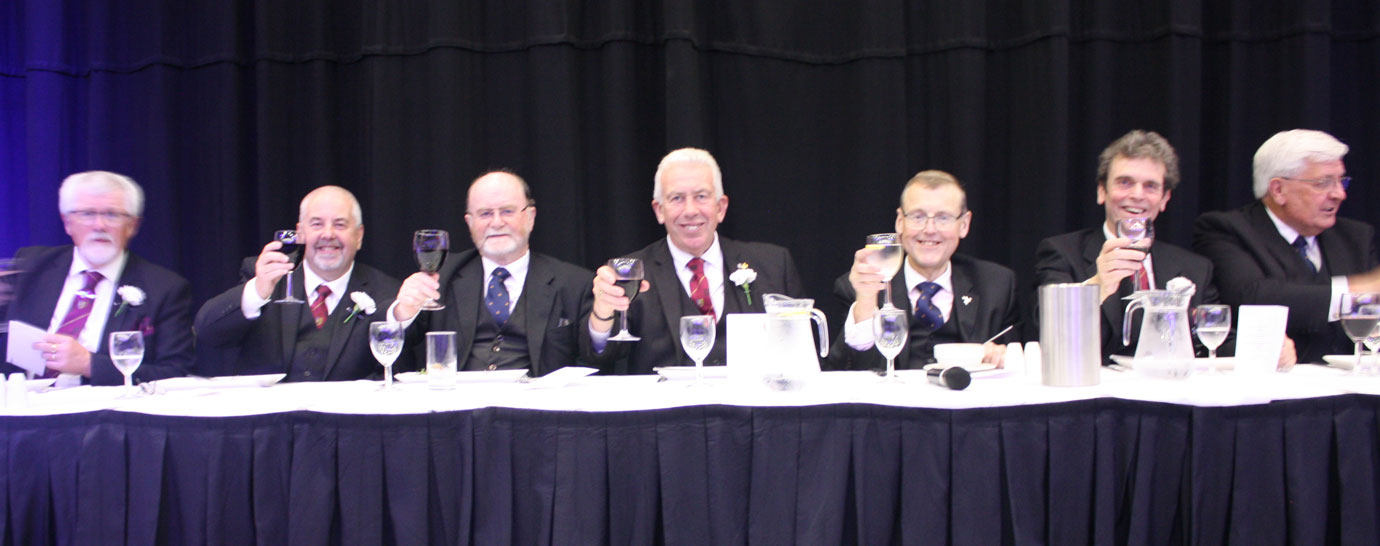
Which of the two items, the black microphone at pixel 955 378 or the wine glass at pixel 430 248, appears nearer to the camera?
the black microphone at pixel 955 378

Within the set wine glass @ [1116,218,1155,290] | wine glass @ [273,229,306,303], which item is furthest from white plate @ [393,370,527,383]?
wine glass @ [1116,218,1155,290]

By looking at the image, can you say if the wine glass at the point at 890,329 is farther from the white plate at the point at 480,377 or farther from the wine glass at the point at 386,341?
the wine glass at the point at 386,341

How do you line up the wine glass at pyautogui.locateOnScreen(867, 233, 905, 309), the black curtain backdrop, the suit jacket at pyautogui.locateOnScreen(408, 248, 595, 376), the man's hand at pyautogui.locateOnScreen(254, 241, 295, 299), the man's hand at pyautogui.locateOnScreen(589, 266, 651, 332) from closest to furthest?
the wine glass at pyautogui.locateOnScreen(867, 233, 905, 309)
the man's hand at pyautogui.locateOnScreen(589, 266, 651, 332)
the man's hand at pyautogui.locateOnScreen(254, 241, 295, 299)
the suit jacket at pyautogui.locateOnScreen(408, 248, 595, 376)
the black curtain backdrop

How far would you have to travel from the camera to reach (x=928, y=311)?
2.89 metres

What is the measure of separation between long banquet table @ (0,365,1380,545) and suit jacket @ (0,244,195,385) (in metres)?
1.17

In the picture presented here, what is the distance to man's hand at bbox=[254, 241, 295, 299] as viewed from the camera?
255 centimetres

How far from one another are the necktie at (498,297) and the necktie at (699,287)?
655mm

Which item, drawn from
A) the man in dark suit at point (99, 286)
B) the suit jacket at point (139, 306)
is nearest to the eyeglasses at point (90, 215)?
the man in dark suit at point (99, 286)

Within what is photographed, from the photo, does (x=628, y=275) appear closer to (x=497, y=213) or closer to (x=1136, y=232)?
(x=497, y=213)

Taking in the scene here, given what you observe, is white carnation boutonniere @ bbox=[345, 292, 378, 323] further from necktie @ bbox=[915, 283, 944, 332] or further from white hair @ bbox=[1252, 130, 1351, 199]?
white hair @ bbox=[1252, 130, 1351, 199]

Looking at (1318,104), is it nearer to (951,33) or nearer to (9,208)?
(951,33)

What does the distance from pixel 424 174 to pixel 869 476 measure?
2580 millimetres

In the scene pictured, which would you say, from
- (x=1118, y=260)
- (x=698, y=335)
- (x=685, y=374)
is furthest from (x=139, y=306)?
(x=1118, y=260)

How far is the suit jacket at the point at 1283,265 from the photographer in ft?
9.32
